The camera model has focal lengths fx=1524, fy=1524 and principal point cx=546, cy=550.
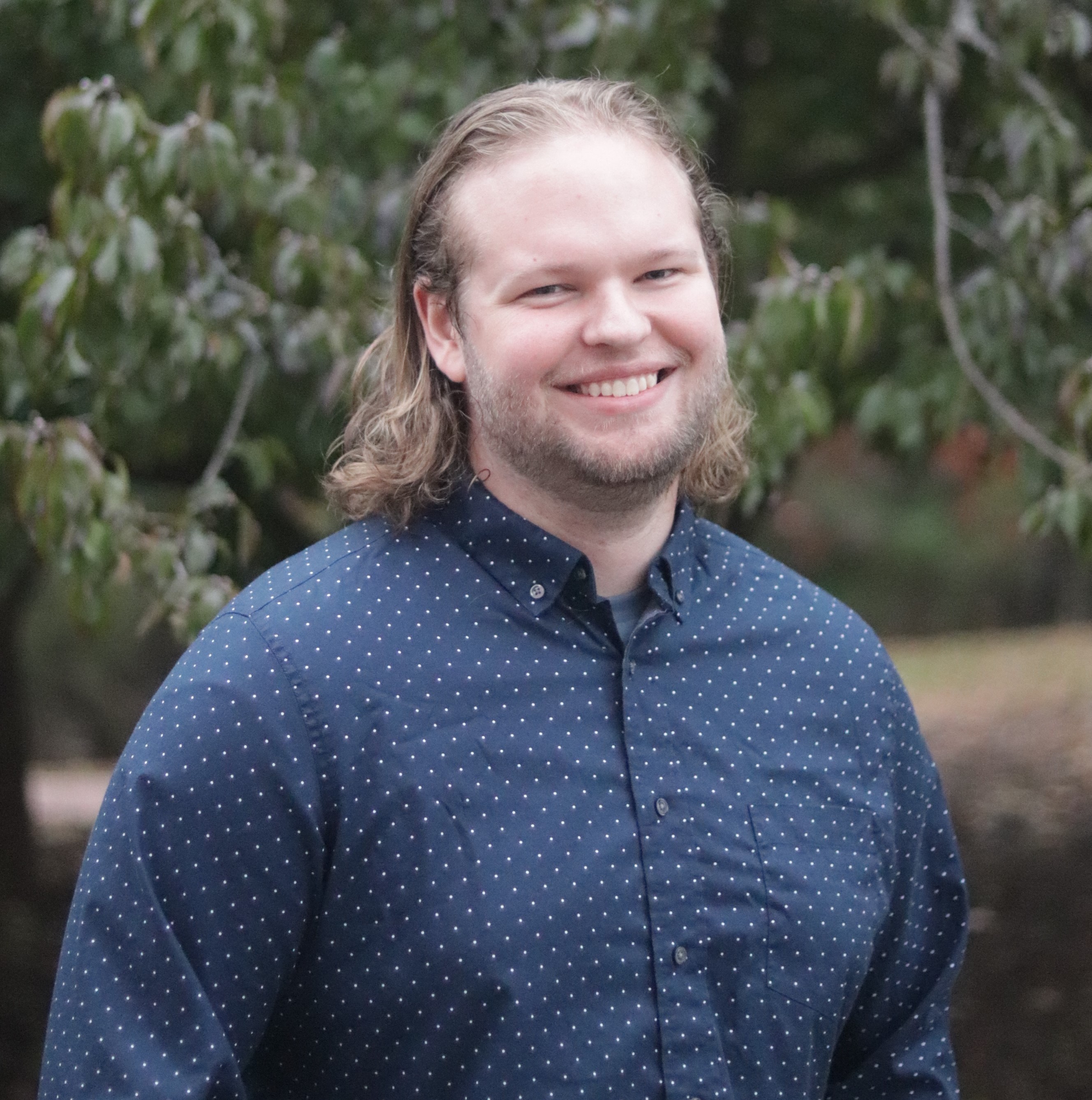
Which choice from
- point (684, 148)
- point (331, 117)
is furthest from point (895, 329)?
point (684, 148)

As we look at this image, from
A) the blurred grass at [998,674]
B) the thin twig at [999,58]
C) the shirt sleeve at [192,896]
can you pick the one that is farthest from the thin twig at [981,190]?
the blurred grass at [998,674]

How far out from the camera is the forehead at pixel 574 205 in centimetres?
188

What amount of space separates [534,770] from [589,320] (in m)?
0.56

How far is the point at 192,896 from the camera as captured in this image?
67.1 inches

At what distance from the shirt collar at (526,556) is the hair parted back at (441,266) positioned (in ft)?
0.15

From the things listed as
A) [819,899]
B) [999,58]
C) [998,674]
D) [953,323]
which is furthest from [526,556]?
[998,674]

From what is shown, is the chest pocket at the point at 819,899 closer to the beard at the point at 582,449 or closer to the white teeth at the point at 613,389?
the beard at the point at 582,449

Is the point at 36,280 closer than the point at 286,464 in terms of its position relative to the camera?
Yes

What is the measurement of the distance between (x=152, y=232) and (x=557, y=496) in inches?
46.6

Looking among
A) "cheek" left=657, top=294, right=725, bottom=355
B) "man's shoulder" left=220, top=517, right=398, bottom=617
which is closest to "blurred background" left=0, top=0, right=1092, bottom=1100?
"man's shoulder" left=220, top=517, right=398, bottom=617

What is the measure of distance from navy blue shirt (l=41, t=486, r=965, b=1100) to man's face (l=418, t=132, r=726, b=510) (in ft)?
0.43

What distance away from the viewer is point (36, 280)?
112 inches

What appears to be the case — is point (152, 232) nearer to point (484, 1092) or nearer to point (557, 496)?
point (557, 496)

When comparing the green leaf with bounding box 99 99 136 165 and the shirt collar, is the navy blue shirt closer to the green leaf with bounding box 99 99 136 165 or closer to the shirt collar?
the shirt collar
